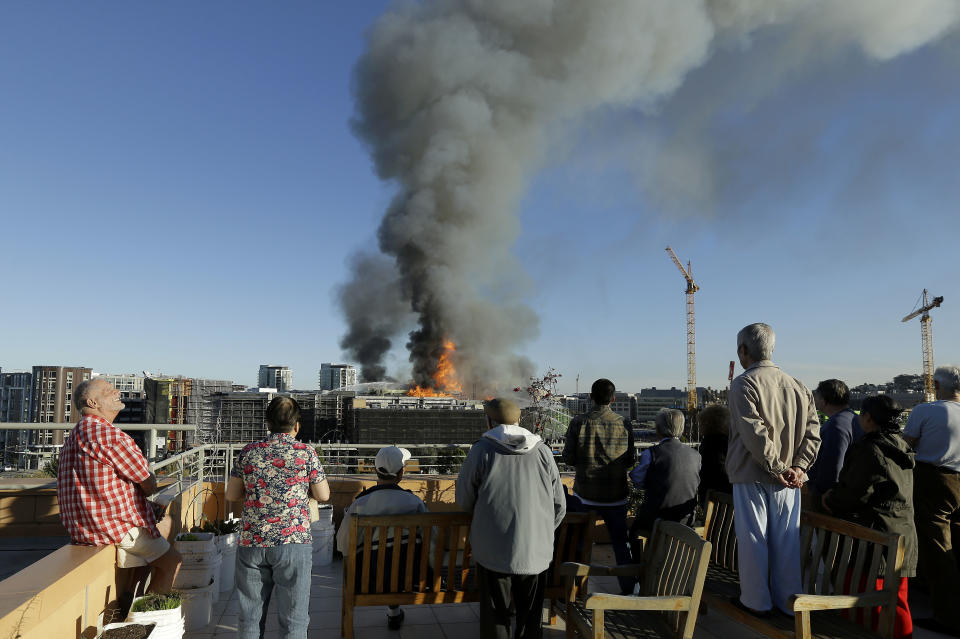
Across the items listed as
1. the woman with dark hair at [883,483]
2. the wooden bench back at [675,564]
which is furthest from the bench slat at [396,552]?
the woman with dark hair at [883,483]

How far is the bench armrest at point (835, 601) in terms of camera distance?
2188mm

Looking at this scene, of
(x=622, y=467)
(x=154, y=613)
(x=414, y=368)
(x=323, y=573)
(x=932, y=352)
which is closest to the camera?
(x=154, y=613)

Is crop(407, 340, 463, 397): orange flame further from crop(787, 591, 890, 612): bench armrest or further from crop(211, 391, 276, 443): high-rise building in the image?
crop(787, 591, 890, 612): bench armrest

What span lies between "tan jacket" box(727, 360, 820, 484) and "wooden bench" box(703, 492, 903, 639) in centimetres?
41

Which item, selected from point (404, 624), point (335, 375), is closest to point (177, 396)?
point (404, 624)

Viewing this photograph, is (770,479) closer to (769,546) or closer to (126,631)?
(769,546)

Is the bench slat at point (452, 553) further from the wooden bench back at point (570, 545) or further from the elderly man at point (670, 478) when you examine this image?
the elderly man at point (670, 478)

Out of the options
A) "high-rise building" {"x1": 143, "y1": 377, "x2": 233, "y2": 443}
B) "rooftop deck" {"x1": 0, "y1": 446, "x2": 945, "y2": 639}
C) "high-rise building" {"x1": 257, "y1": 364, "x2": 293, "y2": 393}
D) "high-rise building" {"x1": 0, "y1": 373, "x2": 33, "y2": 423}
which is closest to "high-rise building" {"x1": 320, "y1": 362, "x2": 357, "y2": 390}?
"high-rise building" {"x1": 257, "y1": 364, "x2": 293, "y2": 393}

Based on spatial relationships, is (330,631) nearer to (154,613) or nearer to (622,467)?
(154,613)

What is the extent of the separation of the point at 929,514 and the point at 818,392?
795 millimetres

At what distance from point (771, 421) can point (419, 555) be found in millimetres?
1691

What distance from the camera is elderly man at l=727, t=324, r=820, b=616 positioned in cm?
241

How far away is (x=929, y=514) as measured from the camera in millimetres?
3211

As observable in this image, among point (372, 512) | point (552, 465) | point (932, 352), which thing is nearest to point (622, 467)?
point (552, 465)
